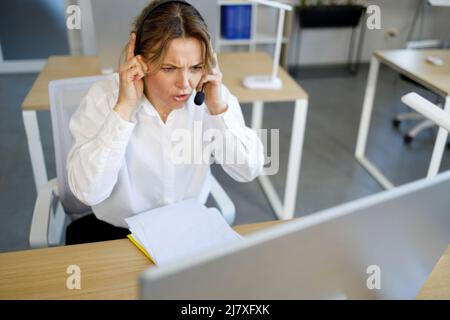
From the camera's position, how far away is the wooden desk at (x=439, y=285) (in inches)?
38.1

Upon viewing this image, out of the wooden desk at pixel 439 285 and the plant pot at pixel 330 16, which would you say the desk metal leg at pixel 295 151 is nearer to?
the wooden desk at pixel 439 285

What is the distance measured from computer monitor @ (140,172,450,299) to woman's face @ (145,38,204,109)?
26.2 inches

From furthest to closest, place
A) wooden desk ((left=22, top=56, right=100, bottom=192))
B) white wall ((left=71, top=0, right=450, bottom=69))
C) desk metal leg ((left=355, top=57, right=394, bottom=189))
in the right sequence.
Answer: white wall ((left=71, top=0, right=450, bottom=69)) → desk metal leg ((left=355, top=57, right=394, bottom=189)) → wooden desk ((left=22, top=56, right=100, bottom=192))

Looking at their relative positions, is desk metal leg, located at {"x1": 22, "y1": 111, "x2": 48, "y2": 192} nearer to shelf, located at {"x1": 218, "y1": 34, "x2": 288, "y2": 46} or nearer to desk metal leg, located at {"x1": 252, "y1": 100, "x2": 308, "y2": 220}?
desk metal leg, located at {"x1": 252, "y1": 100, "x2": 308, "y2": 220}

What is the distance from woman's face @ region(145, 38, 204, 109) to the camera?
3.68 feet

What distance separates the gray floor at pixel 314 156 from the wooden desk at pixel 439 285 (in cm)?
136

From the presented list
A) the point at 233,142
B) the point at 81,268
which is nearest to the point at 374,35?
the point at 233,142

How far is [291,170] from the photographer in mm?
2180

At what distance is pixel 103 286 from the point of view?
0.96m

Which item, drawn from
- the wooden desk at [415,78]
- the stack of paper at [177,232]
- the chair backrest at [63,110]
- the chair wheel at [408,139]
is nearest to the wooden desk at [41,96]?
the chair backrest at [63,110]

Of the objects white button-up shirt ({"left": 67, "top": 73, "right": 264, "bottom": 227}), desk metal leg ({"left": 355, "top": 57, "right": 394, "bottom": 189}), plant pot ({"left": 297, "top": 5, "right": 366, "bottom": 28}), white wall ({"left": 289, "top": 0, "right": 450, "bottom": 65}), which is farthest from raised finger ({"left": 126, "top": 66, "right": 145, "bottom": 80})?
white wall ({"left": 289, "top": 0, "right": 450, "bottom": 65})

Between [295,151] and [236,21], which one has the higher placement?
[236,21]

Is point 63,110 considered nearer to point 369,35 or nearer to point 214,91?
point 214,91

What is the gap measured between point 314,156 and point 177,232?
6.76ft
